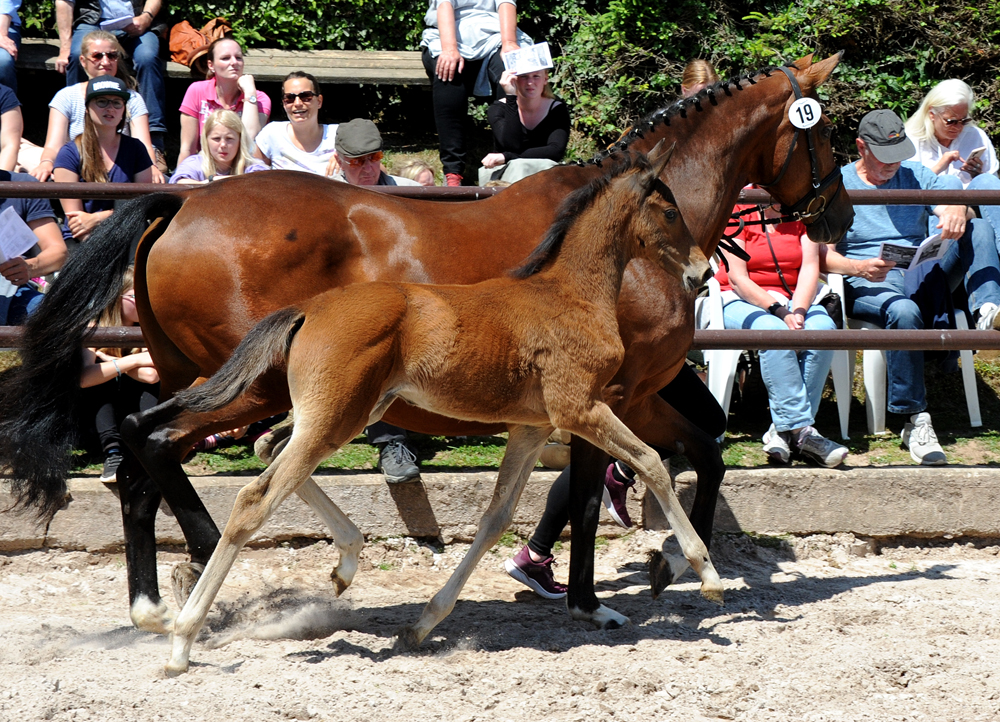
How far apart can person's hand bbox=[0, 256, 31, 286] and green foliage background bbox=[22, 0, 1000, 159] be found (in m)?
4.52

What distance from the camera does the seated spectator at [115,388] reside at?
5.14m

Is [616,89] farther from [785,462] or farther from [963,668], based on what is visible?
[963,668]

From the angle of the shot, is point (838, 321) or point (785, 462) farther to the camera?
point (838, 321)

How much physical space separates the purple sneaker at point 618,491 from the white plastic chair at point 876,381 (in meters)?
1.66

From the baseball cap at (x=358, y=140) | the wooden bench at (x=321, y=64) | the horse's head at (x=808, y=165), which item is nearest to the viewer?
the horse's head at (x=808, y=165)

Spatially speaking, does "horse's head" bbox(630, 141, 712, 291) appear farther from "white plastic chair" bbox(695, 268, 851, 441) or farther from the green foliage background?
the green foliage background

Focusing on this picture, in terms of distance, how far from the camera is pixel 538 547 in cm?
481

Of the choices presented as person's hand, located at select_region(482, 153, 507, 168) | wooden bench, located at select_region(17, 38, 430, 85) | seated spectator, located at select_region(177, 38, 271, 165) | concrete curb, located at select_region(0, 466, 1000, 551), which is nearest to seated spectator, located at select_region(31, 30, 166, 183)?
seated spectator, located at select_region(177, 38, 271, 165)

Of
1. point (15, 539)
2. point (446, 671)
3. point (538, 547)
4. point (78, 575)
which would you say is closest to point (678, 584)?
point (538, 547)

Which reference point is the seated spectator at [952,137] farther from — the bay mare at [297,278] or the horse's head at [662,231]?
the horse's head at [662,231]

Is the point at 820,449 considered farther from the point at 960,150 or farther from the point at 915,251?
the point at 960,150

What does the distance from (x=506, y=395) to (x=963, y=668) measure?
1933 millimetres

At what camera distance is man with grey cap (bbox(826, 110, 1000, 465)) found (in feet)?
19.2

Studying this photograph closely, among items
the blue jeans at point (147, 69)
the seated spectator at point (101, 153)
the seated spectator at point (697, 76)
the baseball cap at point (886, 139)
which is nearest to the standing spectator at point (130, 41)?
the blue jeans at point (147, 69)
